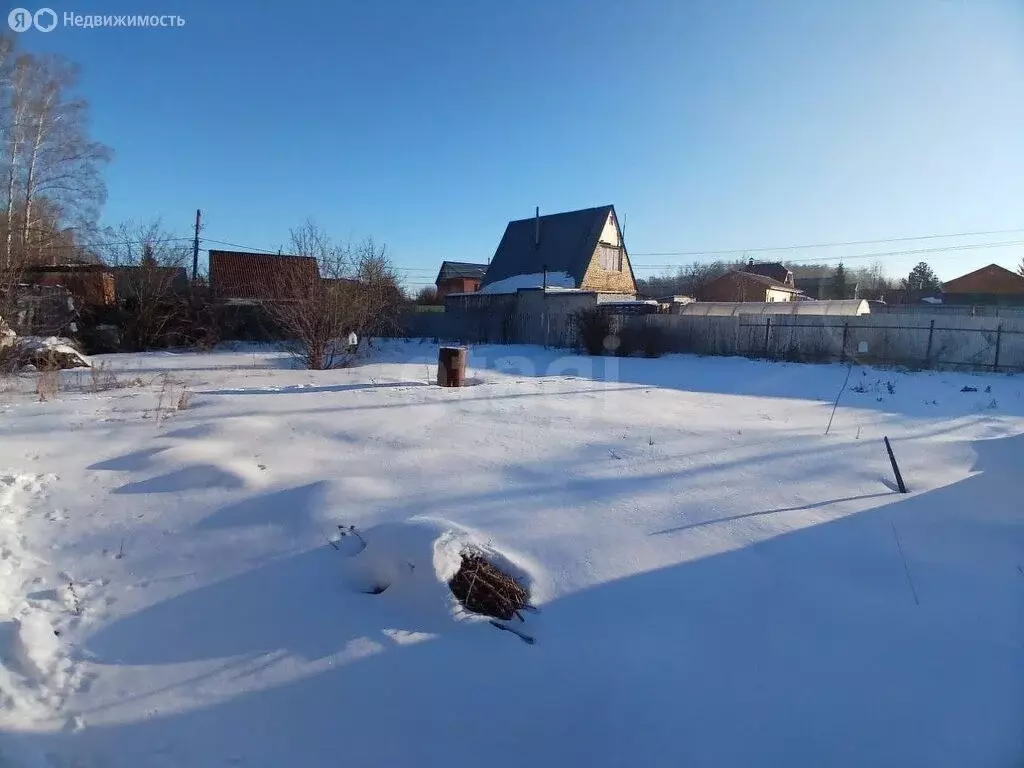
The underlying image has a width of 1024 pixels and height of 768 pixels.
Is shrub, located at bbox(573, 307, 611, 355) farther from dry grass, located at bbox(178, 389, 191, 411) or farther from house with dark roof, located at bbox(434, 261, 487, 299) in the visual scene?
house with dark roof, located at bbox(434, 261, 487, 299)

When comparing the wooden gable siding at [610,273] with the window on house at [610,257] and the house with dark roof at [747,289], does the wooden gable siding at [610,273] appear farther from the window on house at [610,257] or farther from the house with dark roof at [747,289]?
the house with dark roof at [747,289]

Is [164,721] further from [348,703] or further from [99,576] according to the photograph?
[99,576]

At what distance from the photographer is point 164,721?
222 cm

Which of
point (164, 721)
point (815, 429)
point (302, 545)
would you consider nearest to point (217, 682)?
point (164, 721)

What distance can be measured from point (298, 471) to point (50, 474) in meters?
1.97

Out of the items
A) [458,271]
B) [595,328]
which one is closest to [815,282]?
[458,271]

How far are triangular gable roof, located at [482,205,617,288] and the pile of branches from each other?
23.3 m

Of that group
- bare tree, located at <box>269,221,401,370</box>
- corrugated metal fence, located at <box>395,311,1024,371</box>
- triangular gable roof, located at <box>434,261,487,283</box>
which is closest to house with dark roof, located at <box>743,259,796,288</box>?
triangular gable roof, located at <box>434,261,487,283</box>

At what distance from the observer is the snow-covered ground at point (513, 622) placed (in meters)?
2.24

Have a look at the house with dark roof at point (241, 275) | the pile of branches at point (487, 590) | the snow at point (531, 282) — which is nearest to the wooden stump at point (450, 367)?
the pile of branches at point (487, 590)

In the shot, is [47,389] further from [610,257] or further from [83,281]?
[610,257]

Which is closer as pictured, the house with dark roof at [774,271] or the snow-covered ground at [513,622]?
the snow-covered ground at [513,622]

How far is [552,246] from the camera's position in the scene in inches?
1094

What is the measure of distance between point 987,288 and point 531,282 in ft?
121
